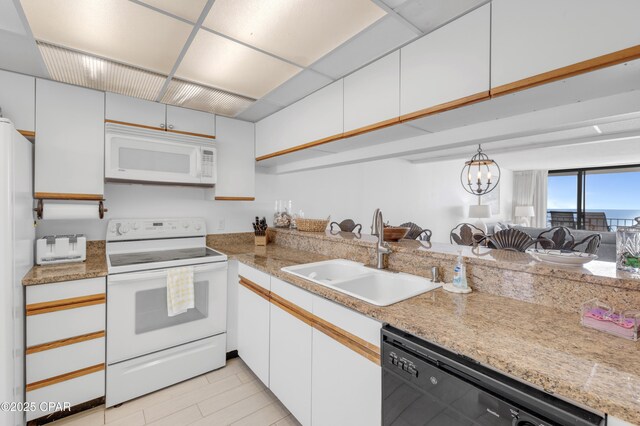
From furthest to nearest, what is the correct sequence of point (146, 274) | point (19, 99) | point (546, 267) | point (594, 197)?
point (594, 197) < point (146, 274) < point (19, 99) < point (546, 267)

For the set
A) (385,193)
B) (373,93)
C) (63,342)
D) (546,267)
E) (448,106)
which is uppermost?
(373,93)

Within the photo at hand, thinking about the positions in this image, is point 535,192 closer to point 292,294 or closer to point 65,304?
point 292,294

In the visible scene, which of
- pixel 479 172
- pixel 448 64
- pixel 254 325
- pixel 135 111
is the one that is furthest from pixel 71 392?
pixel 479 172

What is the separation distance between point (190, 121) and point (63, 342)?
183 centimetres

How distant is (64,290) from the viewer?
5.72ft

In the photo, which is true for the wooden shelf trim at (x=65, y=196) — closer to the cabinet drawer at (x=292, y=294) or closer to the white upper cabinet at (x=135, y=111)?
the white upper cabinet at (x=135, y=111)

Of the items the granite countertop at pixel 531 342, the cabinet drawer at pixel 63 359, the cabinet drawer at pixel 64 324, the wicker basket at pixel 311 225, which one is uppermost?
the wicker basket at pixel 311 225

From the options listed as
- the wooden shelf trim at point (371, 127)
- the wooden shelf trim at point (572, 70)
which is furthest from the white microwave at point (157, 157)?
the wooden shelf trim at point (572, 70)

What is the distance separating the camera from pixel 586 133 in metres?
3.51

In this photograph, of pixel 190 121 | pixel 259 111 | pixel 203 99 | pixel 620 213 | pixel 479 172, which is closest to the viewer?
pixel 203 99

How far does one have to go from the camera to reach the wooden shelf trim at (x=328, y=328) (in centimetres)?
118

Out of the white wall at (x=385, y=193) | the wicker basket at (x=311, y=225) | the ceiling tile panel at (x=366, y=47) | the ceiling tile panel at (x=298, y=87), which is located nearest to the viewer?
the ceiling tile panel at (x=366, y=47)

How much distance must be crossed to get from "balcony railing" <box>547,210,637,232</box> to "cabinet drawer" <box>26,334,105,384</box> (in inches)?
385

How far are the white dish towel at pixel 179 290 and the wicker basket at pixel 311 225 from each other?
104cm
